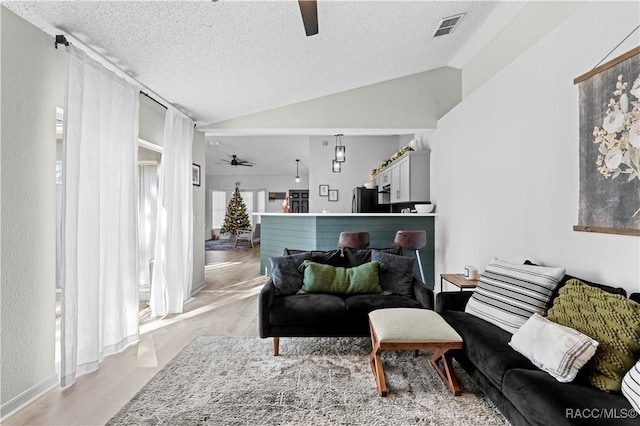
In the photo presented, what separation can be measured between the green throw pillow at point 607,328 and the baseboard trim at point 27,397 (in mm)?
3220

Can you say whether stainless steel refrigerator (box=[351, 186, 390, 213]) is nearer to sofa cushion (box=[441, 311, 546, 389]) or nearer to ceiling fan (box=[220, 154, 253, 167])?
ceiling fan (box=[220, 154, 253, 167])

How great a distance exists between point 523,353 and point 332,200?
6532 mm

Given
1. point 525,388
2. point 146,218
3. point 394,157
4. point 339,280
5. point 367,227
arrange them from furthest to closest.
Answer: point 394,157, point 367,227, point 146,218, point 339,280, point 525,388

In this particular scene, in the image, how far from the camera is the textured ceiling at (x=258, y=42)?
243 centimetres

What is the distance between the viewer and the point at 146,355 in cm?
293

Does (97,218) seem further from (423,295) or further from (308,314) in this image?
(423,295)

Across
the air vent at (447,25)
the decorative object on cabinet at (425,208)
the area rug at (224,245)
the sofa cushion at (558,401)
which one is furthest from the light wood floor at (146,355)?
the area rug at (224,245)

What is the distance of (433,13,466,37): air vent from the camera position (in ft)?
11.4

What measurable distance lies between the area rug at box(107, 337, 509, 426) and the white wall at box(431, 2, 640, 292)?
1.23 metres

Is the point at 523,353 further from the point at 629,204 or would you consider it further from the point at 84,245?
the point at 84,245

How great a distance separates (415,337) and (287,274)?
1.42 meters

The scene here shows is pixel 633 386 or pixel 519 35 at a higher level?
pixel 519 35

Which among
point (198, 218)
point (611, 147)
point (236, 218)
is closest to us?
point (611, 147)

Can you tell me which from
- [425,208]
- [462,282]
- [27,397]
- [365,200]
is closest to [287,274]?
[462,282]
